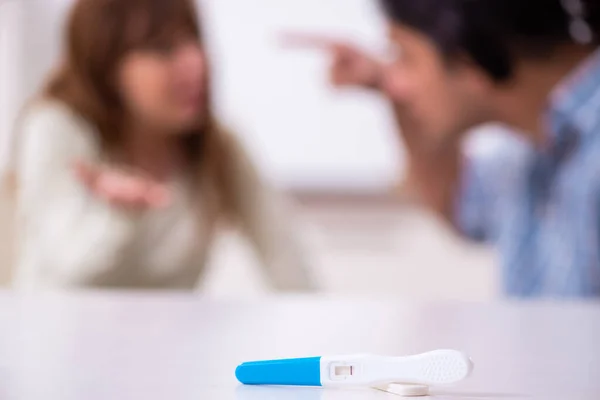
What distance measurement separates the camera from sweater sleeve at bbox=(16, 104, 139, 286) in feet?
7.63

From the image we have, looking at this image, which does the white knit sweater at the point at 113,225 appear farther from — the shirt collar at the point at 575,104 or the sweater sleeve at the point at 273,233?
the shirt collar at the point at 575,104

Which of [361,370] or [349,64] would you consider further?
[349,64]

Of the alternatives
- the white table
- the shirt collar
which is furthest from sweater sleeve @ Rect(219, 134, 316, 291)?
the white table

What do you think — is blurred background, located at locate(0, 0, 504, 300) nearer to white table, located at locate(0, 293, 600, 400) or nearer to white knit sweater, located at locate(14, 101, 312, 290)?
white knit sweater, located at locate(14, 101, 312, 290)

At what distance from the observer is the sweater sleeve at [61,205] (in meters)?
2.33

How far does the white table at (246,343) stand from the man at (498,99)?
3.93ft

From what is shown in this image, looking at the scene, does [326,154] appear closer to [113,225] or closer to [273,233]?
[273,233]

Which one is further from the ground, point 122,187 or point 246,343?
point 122,187

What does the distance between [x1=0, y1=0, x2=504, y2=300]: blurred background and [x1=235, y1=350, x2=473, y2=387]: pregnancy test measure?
1.90 meters

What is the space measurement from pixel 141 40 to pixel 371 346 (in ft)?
6.14

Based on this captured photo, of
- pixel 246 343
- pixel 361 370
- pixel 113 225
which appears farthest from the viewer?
pixel 113 225

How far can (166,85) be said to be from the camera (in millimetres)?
2406

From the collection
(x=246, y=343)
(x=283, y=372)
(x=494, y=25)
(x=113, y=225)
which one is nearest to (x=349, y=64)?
(x=494, y=25)

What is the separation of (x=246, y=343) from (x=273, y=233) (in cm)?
171
